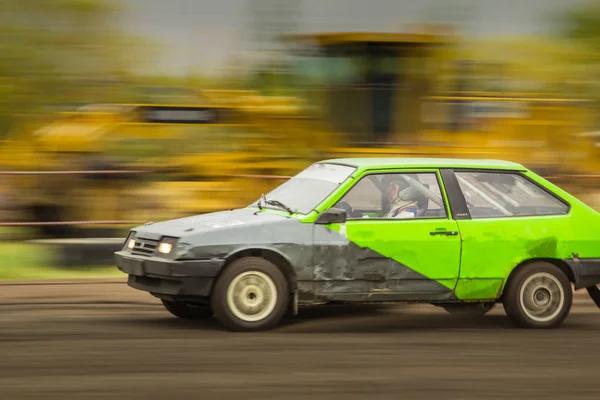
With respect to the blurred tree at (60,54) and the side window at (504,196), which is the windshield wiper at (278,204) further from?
the blurred tree at (60,54)

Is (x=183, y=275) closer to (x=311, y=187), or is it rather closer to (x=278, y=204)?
(x=278, y=204)

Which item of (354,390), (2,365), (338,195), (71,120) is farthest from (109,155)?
(354,390)

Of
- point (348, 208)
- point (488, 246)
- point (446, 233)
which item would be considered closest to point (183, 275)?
point (348, 208)

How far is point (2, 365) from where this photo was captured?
7902 mm

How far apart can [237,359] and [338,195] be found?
2.10m

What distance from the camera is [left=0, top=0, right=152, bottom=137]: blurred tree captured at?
17.6m

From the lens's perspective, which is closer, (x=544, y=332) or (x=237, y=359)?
(x=237, y=359)

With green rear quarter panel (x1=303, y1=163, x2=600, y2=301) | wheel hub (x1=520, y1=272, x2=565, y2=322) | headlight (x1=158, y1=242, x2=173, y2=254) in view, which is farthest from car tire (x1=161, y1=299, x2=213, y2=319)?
wheel hub (x1=520, y1=272, x2=565, y2=322)

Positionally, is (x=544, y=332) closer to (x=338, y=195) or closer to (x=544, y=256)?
(x=544, y=256)

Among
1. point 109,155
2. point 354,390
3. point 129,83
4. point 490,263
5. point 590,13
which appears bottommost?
point 354,390

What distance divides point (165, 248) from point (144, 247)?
35cm

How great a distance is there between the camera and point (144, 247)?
9703mm

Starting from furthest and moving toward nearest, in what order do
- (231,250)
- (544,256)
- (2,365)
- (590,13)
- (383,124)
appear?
1. (590,13)
2. (383,124)
3. (544,256)
4. (231,250)
5. (2,365)

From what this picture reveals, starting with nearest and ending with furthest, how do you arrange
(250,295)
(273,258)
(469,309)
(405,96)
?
(250,295)
(273,258)
(469,309)
(405,96)
